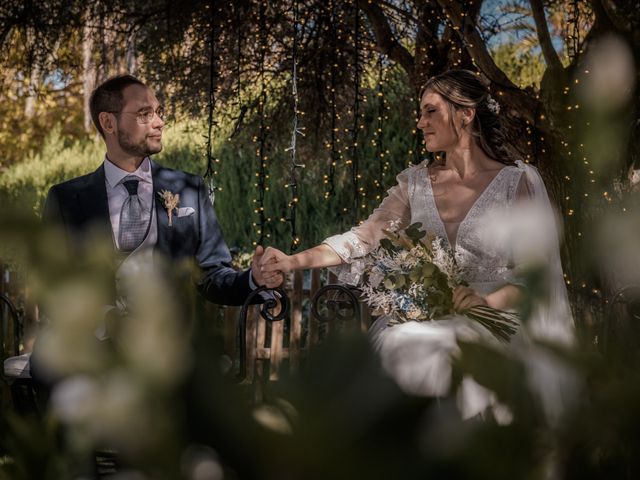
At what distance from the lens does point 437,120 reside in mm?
3316

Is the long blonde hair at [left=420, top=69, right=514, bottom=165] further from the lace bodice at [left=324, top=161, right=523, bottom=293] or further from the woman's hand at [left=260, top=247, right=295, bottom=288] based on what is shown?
the woman's hand at [left=260, top=247, right=295, bottom=288]

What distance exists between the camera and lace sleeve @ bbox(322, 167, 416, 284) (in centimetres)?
333

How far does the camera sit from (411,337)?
272cm

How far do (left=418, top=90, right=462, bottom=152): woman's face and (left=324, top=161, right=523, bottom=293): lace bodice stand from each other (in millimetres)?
217

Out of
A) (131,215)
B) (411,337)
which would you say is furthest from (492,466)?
(131,215)

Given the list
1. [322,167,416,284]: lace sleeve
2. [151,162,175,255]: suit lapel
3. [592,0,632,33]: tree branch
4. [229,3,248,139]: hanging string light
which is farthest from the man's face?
[592,0,632,33]: tree branch

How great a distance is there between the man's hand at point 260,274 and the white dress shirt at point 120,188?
406mm

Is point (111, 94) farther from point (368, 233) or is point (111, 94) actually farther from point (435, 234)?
point (435, 234)

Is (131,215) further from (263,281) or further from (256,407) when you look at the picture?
(256,407)

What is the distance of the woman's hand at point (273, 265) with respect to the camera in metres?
3.01

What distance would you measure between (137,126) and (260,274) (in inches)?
30.8

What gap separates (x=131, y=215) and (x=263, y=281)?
0.59 m

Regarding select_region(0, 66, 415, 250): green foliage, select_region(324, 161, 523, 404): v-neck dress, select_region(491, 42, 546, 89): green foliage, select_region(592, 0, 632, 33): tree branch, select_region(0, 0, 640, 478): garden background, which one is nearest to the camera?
select_region(0, 0, 640, 478): garden background

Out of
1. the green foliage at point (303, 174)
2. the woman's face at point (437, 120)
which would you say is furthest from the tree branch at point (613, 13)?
the green foliage at point (303, 174)
